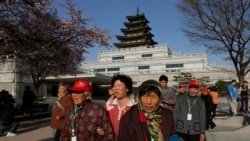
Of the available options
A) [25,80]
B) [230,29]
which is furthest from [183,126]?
[25,80]

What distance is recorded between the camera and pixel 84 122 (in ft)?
13.3

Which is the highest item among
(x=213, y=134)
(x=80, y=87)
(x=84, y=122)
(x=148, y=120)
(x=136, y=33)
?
(x=136, y=33)

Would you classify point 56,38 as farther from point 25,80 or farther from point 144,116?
point 25,80

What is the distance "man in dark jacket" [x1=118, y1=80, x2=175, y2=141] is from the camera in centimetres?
305

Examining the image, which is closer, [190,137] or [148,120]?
[148,120]

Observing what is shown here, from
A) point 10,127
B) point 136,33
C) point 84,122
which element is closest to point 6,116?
point 10,127

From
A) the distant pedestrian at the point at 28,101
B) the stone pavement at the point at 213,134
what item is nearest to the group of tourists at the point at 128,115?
the stone pavement at the point at 213,134

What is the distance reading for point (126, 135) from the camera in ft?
10.3

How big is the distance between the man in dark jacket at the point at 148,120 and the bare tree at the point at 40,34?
12435mm

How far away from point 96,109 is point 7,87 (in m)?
48.4

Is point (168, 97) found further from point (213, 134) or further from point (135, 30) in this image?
point (135, 30)

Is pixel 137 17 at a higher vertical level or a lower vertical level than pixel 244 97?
higher

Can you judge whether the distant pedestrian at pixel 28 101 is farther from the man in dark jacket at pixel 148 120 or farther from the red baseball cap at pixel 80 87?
the man in dark jacket at pixel 148 120

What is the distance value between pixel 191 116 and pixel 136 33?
362 ft
